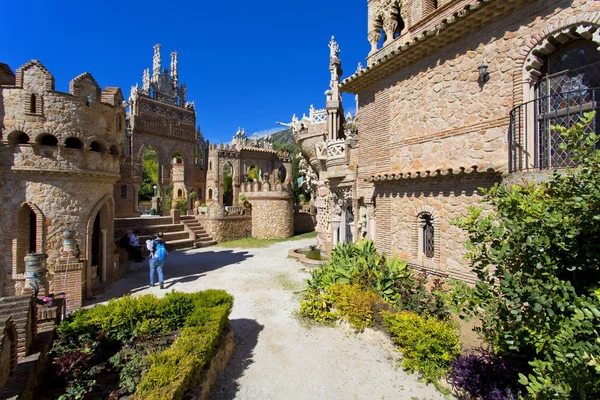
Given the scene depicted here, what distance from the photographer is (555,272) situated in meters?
3.49

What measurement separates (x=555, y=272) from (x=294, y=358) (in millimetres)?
5133

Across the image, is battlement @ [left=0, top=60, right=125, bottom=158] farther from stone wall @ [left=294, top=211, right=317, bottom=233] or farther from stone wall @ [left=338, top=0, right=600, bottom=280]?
stone wall @ [left=294, top=211, right=317, bottom=233]

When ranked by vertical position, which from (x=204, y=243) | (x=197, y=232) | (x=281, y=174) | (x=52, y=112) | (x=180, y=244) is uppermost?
(x=281, y=174)

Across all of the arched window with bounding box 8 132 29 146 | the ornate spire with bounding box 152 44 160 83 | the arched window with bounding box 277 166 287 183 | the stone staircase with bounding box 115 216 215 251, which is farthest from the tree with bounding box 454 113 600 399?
the ornate spire with bounding box 152 44 160 83

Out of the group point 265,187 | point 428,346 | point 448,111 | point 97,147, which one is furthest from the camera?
point 265,187

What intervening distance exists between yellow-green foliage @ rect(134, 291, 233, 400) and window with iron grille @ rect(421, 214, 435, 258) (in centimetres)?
584

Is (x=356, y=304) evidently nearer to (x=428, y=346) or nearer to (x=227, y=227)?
(x=428, y=346)

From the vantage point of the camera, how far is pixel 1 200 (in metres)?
9.34

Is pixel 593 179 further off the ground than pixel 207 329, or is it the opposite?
pixel 593 179

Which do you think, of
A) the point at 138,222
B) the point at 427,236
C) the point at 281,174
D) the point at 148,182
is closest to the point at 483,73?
the point at 427,236

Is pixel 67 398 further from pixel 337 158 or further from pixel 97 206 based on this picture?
pixel 337 158

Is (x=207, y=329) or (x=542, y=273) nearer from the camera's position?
(x=542, y=273)

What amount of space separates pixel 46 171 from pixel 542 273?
1263cm

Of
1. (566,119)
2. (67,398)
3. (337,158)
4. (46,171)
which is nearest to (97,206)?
(46,171)
